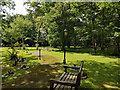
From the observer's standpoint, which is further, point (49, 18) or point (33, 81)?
point (49, 18)

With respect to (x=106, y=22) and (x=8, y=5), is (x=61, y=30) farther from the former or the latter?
(x=8, y=5)

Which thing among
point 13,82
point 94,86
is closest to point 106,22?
point 94,86

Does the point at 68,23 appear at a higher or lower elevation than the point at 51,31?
higher

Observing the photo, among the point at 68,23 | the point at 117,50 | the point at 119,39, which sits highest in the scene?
the point at 68,23

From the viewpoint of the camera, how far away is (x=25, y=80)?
18.3 ft

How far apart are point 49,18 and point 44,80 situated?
16807 mm

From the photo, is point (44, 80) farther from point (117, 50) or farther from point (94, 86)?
point (117, 50)

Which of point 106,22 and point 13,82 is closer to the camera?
point 13,82

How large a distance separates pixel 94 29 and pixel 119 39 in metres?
5.42

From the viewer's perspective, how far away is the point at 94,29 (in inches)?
764

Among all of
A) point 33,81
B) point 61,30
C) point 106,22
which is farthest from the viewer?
point 61,30

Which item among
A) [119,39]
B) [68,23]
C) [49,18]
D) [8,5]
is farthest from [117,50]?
[8,5]

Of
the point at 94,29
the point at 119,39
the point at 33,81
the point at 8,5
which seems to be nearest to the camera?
the point at 33,81

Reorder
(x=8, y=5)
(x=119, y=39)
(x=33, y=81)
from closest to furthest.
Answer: (x=33, y=81) → (x=8, y=5) → (x=119, y=39)
